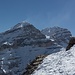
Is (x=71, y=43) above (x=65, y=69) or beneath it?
above

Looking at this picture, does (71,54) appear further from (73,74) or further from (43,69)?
(73,74)

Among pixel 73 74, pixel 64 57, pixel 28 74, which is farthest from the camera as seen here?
pixel 28 74

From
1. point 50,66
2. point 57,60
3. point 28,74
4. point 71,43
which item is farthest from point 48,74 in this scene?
point 71,43

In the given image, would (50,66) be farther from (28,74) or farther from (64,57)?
(28,74)

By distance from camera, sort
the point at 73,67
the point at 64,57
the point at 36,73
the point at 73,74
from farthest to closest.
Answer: the point at 64,57
the point at 36,73
the point at 73,67
the point at 73,74

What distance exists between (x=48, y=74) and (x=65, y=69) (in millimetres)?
1485

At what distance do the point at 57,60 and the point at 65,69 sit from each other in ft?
14.6

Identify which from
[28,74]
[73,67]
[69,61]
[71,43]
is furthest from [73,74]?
[71,43]

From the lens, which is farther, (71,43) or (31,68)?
(71,43)

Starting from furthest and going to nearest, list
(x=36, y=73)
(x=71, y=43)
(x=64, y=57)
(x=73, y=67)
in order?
(x=71, y=43) → (x=64, y=57) → (x=36, y=73) → (x=73, y=67)

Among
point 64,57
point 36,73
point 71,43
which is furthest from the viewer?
point 71,43

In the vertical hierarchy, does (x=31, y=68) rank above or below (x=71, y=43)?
below

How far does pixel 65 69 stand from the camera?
24.1 meters

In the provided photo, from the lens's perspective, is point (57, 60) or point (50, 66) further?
point (57, 60)
